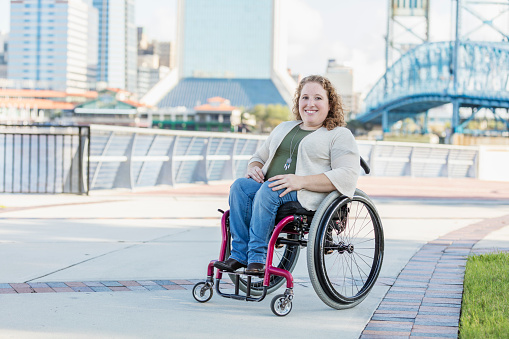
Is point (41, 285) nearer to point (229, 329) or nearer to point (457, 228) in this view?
point (229, 329)

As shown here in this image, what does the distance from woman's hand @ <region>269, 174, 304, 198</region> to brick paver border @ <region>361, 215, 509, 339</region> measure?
2.31ft

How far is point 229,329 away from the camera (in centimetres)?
325

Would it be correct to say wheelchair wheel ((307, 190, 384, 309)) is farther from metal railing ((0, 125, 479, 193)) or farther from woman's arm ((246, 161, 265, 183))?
metal railing ((0, 125, 479, 193))

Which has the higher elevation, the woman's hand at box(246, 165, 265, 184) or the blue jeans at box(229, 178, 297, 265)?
the woman's hand at box(246, 165, 265, 184)

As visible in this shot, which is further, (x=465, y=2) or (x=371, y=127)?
(x=371, y=127)

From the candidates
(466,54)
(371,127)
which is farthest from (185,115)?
(466,54)

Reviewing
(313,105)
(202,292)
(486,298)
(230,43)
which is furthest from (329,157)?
(230,43)

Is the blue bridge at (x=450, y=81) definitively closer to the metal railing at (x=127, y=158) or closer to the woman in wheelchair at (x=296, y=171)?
the metal railing at (x=127, y=158)

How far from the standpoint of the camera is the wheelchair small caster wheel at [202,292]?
3785mm

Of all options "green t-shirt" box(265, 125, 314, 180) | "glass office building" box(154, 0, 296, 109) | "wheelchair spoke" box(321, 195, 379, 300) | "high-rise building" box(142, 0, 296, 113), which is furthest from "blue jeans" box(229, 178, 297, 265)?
"glass office building" box(154, 0, 296, 109)

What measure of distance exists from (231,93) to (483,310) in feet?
517

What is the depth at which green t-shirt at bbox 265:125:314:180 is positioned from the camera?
3.93 meters

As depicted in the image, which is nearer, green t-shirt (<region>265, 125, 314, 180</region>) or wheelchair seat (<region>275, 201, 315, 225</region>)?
wheelchair seat (<region>275, 201, 315, 225</region>)

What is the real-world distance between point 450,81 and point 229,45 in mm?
97110
